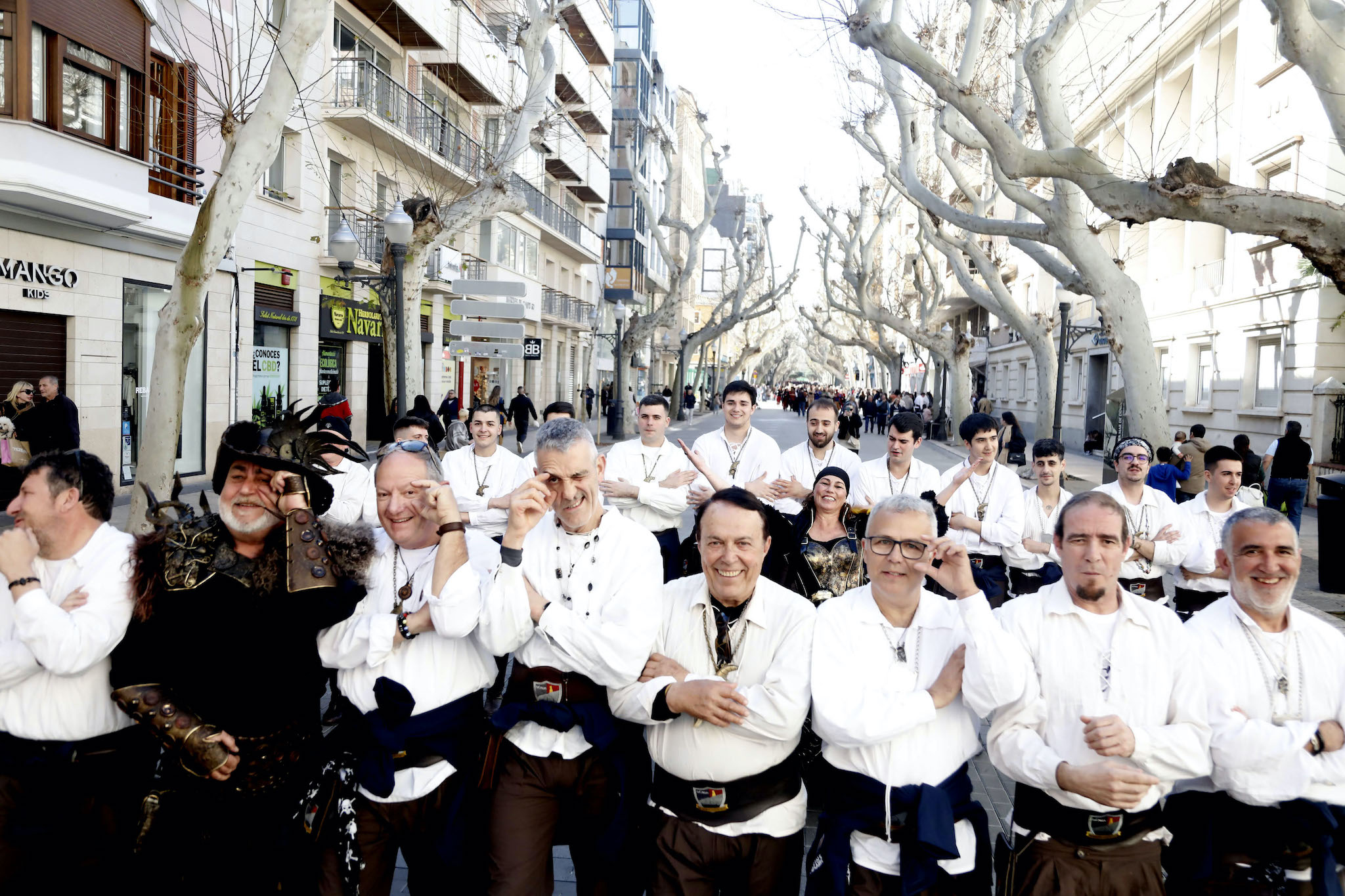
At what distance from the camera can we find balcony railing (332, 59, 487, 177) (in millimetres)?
22250

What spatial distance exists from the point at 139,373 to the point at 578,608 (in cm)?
1573

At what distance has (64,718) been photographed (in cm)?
323

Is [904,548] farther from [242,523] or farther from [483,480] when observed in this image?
[483,480]

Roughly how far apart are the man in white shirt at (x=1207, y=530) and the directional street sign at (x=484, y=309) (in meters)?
9.24

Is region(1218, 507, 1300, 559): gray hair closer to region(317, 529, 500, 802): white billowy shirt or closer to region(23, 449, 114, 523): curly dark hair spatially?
region(317, 529, 500, 802): white billowy shirt

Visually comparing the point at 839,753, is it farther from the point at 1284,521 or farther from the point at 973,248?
the point at 973,248

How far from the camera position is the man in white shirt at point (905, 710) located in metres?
3.02

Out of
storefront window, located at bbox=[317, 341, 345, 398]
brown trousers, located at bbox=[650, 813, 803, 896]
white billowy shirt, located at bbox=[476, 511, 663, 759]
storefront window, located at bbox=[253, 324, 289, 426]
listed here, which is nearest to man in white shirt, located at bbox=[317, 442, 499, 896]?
white billowy shirt, located at bbox=[476, 511, 663, 759]

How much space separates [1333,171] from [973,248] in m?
6.37

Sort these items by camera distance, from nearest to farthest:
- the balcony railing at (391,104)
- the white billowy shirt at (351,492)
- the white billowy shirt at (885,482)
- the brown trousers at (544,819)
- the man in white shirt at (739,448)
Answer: the brown trousers at (544,819), the white billowy shirt at (351,492), the white billowy shirt at (885,482), the man in white shirt at (739,448), the balcony railing at (391,104)

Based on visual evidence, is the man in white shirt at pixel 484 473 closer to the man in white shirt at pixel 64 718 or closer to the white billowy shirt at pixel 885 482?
the white billowy shirt at pixel 885 482

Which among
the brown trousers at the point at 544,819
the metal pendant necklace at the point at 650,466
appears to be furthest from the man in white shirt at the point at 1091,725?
the metal pendant necklace at the point at 650,466

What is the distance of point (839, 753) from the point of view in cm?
322

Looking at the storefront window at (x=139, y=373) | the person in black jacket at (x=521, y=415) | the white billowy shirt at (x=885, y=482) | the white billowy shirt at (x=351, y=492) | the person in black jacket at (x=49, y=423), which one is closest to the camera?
the white billowy shirt at (x=351, y=492)
